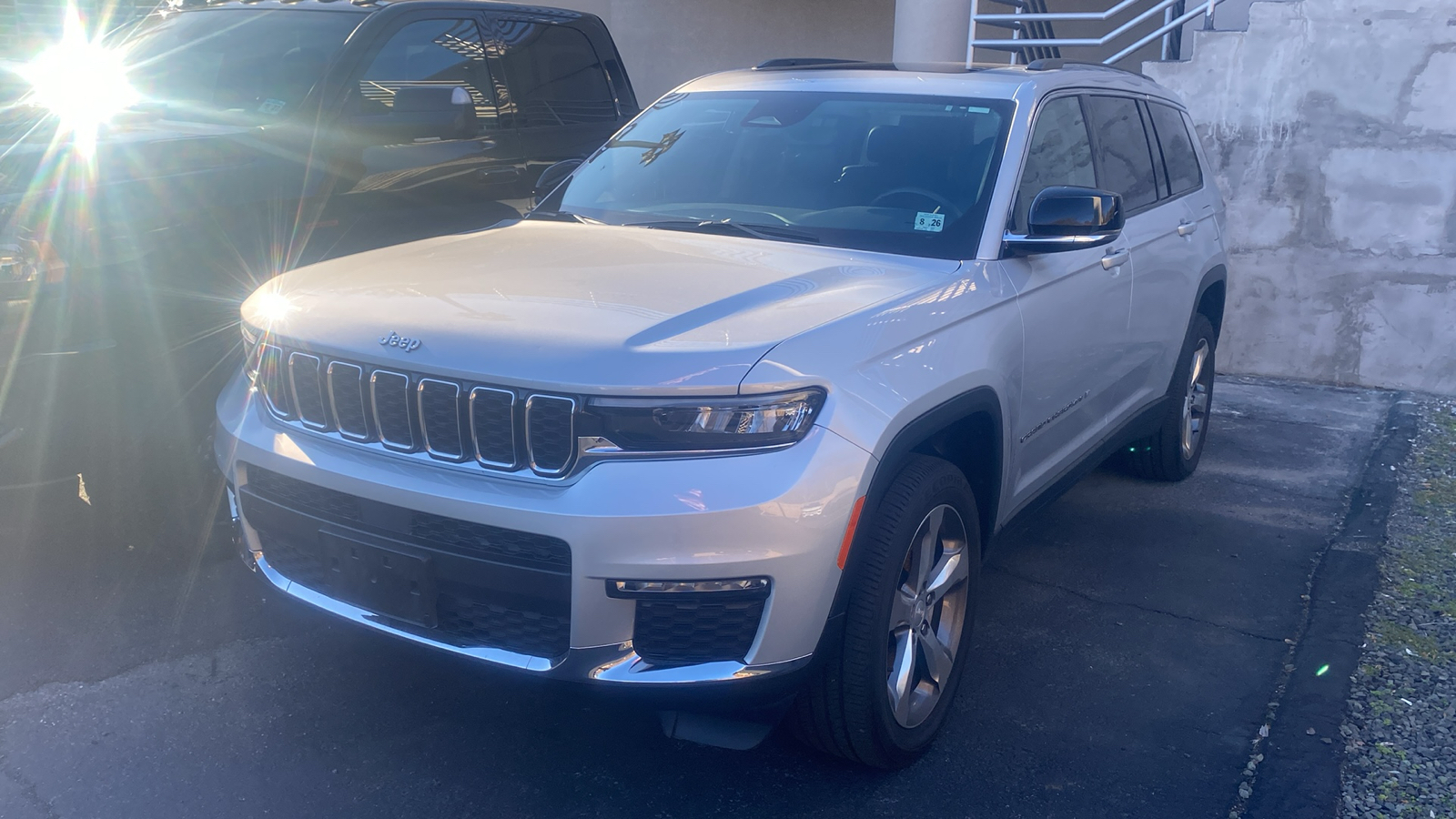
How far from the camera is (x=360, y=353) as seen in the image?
284 centimetres

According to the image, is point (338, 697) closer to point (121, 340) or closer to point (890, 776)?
point (890, 776)

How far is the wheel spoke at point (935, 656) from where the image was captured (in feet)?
10.3

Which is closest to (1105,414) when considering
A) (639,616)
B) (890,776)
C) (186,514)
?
(890,776)

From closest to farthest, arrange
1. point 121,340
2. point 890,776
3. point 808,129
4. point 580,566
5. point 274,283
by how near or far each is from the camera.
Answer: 1. point 580,566
2. point 890,776
3. point 274,283
4. point 808,129
5. point 121,340

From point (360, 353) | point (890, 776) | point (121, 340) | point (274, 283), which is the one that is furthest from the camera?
point (121, 340)

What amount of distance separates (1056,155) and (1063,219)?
0.63m

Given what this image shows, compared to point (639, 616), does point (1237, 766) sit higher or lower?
lower

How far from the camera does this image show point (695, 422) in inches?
101

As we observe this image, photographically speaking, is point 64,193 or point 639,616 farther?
point 64,193

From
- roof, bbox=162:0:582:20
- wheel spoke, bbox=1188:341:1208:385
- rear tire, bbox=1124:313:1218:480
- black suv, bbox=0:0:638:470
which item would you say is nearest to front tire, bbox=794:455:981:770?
rear tire, bbox=1124:313:1218:480

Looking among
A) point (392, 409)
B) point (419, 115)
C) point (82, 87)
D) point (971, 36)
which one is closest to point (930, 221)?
point (392, 409)

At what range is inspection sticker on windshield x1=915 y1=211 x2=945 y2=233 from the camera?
3.57 metres

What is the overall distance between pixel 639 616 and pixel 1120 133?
125 inches

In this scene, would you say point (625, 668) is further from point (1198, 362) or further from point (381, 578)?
point (1198, 362)
